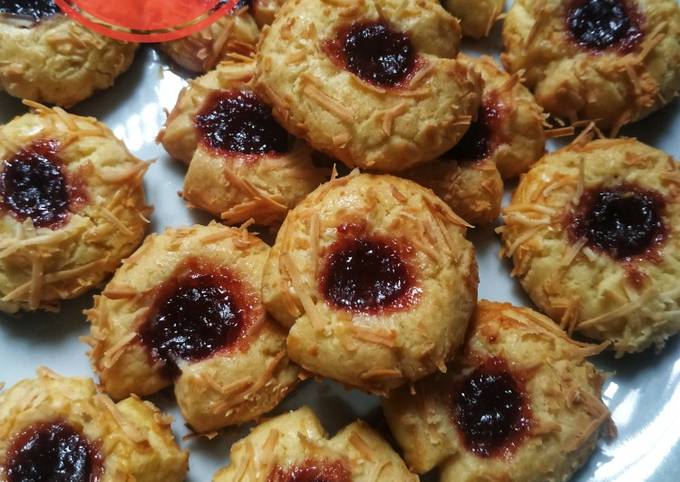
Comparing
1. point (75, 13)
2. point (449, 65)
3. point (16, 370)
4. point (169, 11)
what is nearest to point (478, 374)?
point (449, 65)

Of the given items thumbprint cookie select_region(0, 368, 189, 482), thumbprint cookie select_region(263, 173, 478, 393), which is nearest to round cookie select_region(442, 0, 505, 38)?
thumbprint cookie select_region(263, 173, 478, 393)

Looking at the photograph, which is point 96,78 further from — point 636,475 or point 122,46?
point 636,475

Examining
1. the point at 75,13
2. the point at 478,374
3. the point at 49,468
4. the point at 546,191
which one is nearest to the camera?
the point at 49,468

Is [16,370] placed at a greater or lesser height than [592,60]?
lesser

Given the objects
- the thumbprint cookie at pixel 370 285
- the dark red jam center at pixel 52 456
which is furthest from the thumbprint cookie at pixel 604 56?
the dark red jam center at pixel 52 456

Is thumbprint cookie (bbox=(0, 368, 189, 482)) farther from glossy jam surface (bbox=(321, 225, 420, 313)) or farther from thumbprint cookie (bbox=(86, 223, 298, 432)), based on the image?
glossy jam surface (bbox=(321, 225, 420, 313))
